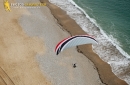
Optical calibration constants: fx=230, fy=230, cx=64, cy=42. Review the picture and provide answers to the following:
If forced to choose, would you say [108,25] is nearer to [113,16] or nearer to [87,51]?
[113,16]

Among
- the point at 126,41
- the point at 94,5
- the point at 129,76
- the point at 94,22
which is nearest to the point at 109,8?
the point at 94,5

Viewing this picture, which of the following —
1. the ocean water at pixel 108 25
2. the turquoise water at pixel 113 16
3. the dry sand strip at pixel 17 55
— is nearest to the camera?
the dry sand strip at pixel 17 55

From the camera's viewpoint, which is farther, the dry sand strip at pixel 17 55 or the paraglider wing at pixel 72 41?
the dry sand strip at pixel 17 55

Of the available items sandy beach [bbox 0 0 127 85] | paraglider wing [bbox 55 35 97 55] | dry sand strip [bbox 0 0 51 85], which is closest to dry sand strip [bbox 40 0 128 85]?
sandy beach [bbox 0 0 127 85]

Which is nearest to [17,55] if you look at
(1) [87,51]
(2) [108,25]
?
(1) [87,51]

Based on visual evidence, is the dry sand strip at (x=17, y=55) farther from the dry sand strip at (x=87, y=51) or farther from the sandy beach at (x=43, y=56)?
the dry sand strip at (x=87, y=51)

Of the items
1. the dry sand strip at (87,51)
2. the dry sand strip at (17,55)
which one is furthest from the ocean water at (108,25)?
the dry sand strip at (17,55)
